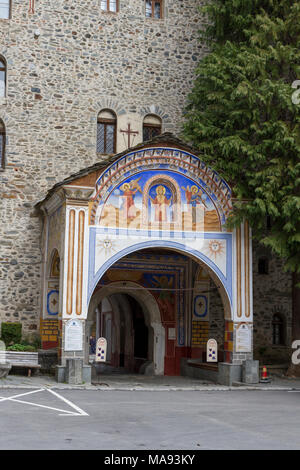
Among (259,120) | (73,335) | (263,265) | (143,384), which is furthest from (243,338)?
(259,120)

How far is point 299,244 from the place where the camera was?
54.4 feet

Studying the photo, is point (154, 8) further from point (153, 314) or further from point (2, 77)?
point (153, 314)

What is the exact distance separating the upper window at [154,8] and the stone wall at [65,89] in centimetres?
28

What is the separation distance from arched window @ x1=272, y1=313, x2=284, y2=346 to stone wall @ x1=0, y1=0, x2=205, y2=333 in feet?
23.3

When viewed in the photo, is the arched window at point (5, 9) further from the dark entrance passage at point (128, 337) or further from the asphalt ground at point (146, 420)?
the asphalt ground at point (146, 420)

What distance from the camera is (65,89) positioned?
65.5 ft

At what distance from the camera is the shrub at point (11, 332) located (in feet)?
59.3

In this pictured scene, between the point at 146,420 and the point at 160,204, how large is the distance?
7512 mm

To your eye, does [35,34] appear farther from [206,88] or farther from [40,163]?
[206,88]

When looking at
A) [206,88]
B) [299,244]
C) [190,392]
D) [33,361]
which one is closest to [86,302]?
[33,361]

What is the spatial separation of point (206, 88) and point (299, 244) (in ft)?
17.3

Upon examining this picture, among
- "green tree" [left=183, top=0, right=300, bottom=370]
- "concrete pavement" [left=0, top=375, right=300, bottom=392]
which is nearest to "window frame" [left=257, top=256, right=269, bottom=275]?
"green tree" [left=183, top=0, right=300, bottom=370]

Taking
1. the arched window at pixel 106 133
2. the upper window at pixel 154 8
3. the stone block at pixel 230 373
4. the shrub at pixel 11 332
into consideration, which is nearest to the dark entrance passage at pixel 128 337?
the stone block at pixel 230 373

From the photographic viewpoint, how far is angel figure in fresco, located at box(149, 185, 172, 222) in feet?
54.3
